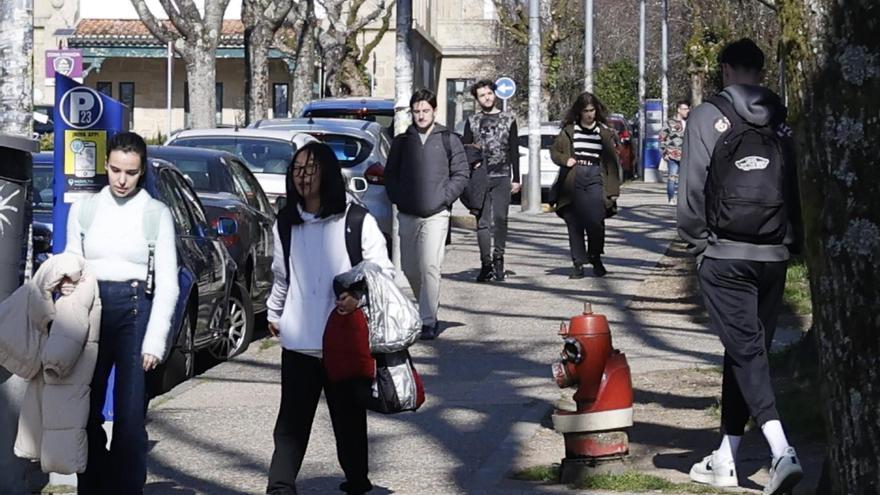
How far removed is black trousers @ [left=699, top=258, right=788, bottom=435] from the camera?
7387 mm

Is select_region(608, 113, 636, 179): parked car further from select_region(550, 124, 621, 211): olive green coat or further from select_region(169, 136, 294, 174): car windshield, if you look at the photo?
select_region(169, 136, 294, 174): car windshield

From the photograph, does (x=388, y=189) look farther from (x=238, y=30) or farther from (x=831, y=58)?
(x=238, y=30)

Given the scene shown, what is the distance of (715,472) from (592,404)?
2.14ft

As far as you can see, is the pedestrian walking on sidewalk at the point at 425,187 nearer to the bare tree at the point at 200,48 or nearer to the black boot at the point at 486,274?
the black boot at the point at 486,274

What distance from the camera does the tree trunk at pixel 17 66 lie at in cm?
934

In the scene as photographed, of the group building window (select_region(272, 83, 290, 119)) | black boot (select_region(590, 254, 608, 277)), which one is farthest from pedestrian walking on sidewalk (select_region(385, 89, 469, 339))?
building window (select_region(272, 83, 290, 119))

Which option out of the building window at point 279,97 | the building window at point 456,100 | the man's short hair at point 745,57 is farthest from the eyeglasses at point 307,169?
the building window at point 456,100

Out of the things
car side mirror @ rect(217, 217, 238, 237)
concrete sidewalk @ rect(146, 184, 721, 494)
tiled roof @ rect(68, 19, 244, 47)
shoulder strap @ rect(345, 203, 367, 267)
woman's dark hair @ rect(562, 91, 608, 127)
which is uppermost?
tiled roof @ rect(68, 19, 244, 47)

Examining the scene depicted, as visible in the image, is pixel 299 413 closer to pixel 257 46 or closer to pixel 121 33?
pixel 257 46

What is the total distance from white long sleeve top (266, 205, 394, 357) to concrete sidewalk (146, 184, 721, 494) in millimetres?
1162

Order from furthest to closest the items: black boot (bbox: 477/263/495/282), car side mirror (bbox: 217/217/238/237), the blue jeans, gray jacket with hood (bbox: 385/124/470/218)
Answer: the blue jeans
black boot (bbox: 477/263/495/282)
car side mirror (bbox: 217/217/238/237)
gray jacket with hood (bbox: 385/124/470/218)

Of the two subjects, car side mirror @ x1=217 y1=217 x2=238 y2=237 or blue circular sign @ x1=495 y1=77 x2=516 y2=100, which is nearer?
car side mirror @ x1=217 y1=217 x2=238 y2=237

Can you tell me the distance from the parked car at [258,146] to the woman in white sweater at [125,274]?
9.84 meters

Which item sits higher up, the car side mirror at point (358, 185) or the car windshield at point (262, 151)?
the car windshield at point (262, 151)
